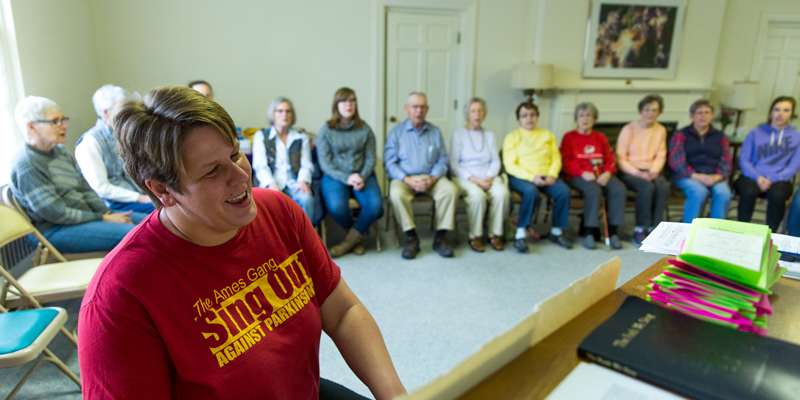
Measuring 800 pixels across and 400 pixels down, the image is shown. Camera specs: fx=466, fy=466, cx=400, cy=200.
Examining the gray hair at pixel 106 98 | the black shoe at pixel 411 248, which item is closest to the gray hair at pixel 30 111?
the gray hair at pixel 106 98

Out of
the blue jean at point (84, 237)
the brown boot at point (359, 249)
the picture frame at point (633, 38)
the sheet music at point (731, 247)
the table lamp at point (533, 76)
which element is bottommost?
the brown boot at point (359, 249)

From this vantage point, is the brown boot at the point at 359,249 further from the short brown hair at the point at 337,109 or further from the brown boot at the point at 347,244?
the short brown hair at the point at 337,109

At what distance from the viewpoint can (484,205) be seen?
378 centimetres

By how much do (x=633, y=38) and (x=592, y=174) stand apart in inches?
95.7

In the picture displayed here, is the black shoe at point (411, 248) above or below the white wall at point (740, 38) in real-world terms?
below

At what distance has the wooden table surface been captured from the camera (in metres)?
0.69

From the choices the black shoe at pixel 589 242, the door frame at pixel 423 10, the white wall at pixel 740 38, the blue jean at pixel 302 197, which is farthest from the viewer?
the white wall at pixel 740 38

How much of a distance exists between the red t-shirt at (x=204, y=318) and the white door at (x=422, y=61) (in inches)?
161

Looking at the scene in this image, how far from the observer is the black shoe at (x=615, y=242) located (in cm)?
385

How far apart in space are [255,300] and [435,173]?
3004mm

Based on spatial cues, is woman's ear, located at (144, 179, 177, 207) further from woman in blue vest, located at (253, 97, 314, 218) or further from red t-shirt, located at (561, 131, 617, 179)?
red t-shirt, located at (561, 131, 617, 179)

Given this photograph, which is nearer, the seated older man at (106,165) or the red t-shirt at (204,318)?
the red t-shirt at (204,318)

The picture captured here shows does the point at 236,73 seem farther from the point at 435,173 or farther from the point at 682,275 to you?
the point at 682,275

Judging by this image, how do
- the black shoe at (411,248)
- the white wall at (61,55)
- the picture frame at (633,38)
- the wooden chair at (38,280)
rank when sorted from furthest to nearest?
the picture frame at (633,38) → the black shoe at (411,248) → the white wall at (61,55) → the wooden chair at (38,280)
